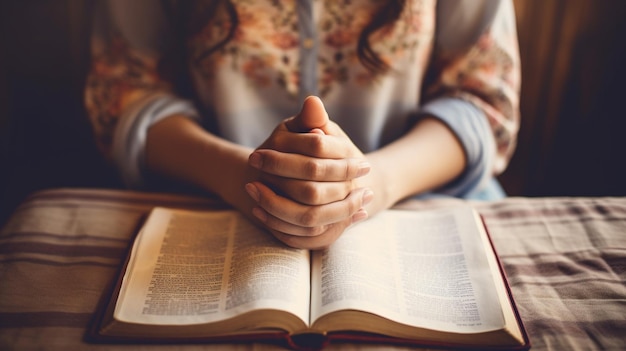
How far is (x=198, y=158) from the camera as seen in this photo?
77cm

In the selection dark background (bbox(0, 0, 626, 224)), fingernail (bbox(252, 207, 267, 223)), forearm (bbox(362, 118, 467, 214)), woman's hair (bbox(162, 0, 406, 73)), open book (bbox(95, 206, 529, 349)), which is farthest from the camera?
dark background (bbox(0, 0, 626, 224))

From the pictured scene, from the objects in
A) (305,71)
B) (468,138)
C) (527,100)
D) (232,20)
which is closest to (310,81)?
(305,71)

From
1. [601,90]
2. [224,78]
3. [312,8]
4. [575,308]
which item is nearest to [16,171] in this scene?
[224,78]

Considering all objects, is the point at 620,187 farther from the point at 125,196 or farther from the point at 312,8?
Result: the point at 125,196

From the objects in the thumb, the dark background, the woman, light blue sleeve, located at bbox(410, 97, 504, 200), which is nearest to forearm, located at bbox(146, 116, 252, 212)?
the woman

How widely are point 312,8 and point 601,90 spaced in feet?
2.71

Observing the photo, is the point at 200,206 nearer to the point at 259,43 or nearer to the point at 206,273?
the point at 206,273

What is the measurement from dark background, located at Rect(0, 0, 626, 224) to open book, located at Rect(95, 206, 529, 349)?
0.73 m

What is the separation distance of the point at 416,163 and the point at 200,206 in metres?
0.34

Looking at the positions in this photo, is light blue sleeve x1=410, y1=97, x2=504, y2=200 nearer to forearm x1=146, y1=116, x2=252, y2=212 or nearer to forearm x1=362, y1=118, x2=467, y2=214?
forearm x1=362, y1=118, x2=467, y2=214

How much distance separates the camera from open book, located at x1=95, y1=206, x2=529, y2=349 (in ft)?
1.59

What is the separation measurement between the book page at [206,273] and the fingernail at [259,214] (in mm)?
→ 29

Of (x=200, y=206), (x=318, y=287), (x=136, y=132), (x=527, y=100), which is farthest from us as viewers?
(x=527, y=100)

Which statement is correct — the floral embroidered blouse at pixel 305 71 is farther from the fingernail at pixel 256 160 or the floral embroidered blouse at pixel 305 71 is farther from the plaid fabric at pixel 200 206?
the fingernail at pixel 256 160
